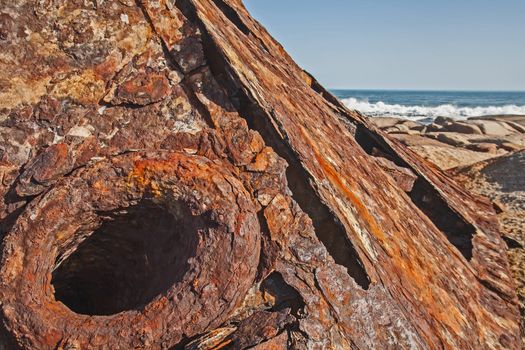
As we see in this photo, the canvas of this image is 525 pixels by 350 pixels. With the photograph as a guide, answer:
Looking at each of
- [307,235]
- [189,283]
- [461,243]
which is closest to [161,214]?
[189,283]

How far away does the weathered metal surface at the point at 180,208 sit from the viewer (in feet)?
5.18

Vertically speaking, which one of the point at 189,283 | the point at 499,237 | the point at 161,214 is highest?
the point at 161,214

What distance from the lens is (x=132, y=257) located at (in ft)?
7.16

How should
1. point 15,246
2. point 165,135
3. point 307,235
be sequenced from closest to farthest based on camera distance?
point 15,246, point 307,235, point 165,135

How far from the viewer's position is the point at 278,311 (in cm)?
167

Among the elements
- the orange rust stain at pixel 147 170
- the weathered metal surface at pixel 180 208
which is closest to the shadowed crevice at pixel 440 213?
the weathered metal surface at pixel 180 208

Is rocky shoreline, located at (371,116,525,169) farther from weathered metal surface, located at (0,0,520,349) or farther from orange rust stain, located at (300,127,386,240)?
weathered metal surface, located at (0,0,520,349)

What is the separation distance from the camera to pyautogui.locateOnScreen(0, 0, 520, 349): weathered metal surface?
5.18 feet

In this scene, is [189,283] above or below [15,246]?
below

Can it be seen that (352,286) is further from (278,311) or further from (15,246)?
(15,246)

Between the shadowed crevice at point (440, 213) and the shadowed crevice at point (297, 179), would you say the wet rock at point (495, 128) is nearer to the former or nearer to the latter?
the shadowed crevice at point (440, 213)

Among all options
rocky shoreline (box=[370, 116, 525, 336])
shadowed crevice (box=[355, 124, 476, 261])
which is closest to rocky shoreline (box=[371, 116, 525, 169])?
rocky shoreline (box=[370, 116, 525, 336])

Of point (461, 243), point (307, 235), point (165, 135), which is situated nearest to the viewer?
point (307, 235)

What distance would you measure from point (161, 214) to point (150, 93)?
0.48m
